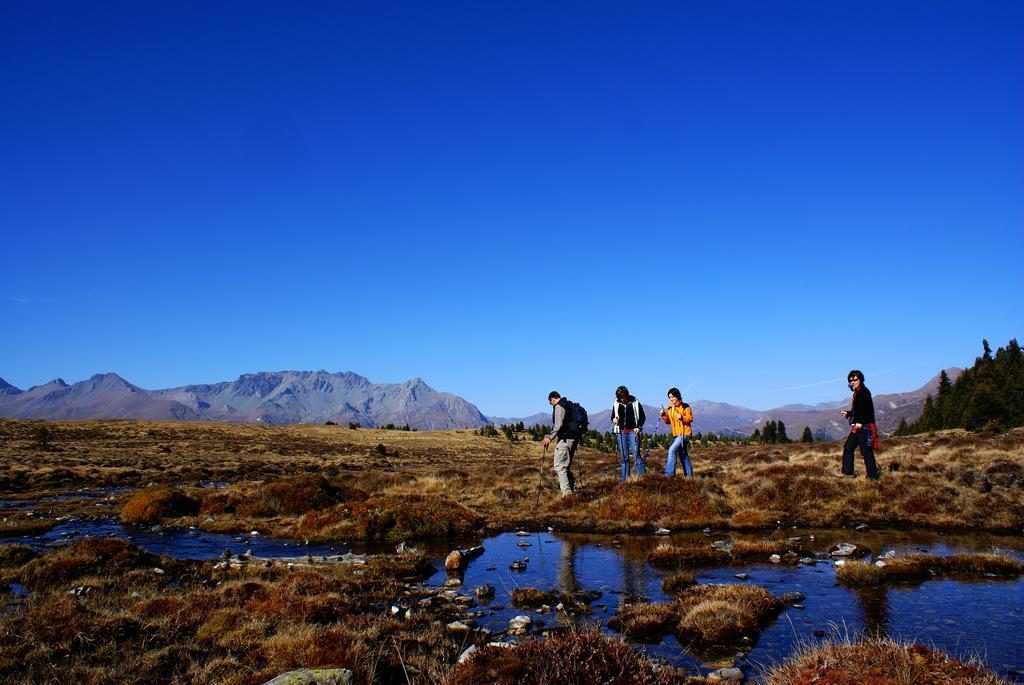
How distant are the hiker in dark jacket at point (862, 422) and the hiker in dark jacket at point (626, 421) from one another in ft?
21.5

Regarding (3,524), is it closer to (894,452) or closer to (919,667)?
(919,667)

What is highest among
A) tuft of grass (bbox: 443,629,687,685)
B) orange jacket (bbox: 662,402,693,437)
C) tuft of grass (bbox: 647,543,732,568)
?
orange jacket (bbox: 662,402,693,437)

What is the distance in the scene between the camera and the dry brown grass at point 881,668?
466 centimetres

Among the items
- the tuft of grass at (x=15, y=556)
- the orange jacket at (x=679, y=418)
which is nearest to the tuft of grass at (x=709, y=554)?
the orange jacket at (x=679, y=418)

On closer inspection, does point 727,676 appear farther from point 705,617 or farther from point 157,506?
point 157,506

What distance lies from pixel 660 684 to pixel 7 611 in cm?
916

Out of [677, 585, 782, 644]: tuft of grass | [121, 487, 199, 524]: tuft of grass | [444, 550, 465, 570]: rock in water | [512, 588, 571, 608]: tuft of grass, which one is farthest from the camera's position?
[121, 487, 199, 524]: tuft of grass

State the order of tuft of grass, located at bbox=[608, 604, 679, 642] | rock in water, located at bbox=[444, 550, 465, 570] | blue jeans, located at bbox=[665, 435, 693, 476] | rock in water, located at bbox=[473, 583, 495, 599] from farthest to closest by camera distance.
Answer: blue jeans, located at bbox=[665, 435, 693, 476], rock in water, located at bbox=[444, 550, 465, 570], rock in water, located at bbox=[473, 583, 495, 599], tuft of grass, located at bbox=[608, 604, 679, 642]

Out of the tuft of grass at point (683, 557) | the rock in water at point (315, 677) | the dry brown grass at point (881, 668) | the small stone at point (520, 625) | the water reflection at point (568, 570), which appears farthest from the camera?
the tuft of grass at point (683, 557)

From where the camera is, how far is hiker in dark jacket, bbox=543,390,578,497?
19438mm

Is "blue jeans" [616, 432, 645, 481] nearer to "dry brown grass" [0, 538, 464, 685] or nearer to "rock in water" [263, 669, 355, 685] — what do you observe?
"dry brown grass" [0, 538, 464, 685]

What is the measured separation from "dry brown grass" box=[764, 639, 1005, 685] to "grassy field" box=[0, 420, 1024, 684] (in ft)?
0.10

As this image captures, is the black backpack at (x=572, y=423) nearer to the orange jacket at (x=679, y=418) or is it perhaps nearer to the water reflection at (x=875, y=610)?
the orange jacket at (x=679, y=418)

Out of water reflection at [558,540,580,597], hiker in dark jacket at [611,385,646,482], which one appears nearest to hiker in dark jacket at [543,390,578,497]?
hiker in dark jacket at [611,385,646,482]
